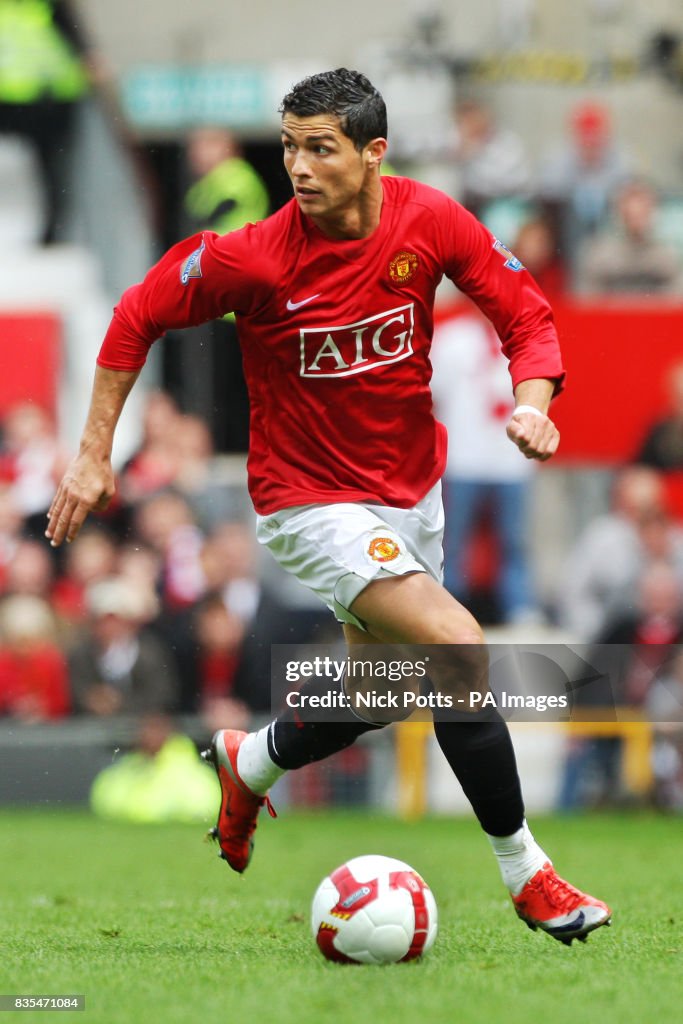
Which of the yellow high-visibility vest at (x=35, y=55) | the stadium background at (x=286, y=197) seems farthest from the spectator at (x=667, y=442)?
the yellow high-visibility vest at (x=35, y=55)

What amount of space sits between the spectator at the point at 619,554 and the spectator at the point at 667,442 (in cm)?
11

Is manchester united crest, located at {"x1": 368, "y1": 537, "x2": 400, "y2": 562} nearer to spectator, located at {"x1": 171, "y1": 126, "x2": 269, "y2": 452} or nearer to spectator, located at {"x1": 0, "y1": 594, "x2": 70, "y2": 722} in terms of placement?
spectator, located at {"x1": 171, "y1": 126, "x2": 269, "y2": 452}

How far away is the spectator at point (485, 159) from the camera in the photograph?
509 inches

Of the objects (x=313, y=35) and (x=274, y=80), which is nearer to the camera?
(x=274, y=80)

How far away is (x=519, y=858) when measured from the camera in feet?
16.9

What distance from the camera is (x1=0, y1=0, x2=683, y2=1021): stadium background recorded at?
424 inches

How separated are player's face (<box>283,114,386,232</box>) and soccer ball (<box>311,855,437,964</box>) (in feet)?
6.29

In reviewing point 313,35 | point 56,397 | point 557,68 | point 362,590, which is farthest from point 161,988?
point 313,35

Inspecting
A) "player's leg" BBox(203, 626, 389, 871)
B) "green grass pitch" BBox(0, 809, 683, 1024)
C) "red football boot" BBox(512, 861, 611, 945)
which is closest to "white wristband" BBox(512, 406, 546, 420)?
"player's leg" BBox(203, 626, 389, 871)

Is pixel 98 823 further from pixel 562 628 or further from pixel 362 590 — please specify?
pixel 362 590

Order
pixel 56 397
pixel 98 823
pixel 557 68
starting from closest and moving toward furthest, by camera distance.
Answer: pixel 98 823, pixel 56 397, pixel 557 68

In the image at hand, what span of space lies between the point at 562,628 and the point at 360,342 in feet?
19.5

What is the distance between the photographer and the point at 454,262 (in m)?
5.43

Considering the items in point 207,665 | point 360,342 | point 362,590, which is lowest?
point 207,665
